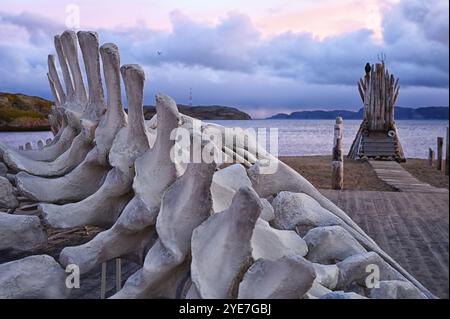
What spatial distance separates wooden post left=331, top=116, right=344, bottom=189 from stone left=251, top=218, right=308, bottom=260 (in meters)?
8.19

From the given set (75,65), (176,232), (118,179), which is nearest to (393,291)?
(176,232)

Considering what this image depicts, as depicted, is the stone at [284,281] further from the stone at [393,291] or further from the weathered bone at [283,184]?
the weathered bone at [283,184]

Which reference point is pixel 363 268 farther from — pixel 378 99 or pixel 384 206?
pixel 378 99

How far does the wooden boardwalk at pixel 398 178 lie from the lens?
9.38 meters

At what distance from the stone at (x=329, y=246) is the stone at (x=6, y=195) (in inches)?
46.7

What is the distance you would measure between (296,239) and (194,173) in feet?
1.24

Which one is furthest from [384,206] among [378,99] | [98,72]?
[378,99]

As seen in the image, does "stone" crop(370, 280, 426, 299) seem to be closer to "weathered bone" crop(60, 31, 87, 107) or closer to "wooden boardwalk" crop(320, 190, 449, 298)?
"weathered bone" crop(60, 31, 87, 107)

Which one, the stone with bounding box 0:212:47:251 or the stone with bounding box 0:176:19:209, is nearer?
the stone with bounding box 0:212:47:251

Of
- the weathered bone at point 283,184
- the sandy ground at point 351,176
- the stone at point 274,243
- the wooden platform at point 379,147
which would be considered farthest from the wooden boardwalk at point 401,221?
the wooden platform at point 379,147

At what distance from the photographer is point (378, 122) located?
1583 centimetres

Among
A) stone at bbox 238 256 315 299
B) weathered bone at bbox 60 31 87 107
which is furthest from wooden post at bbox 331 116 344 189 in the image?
stone at bbox 238 256 315 299

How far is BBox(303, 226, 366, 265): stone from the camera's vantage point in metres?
1.53

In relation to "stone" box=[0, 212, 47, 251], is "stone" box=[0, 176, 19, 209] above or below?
above
